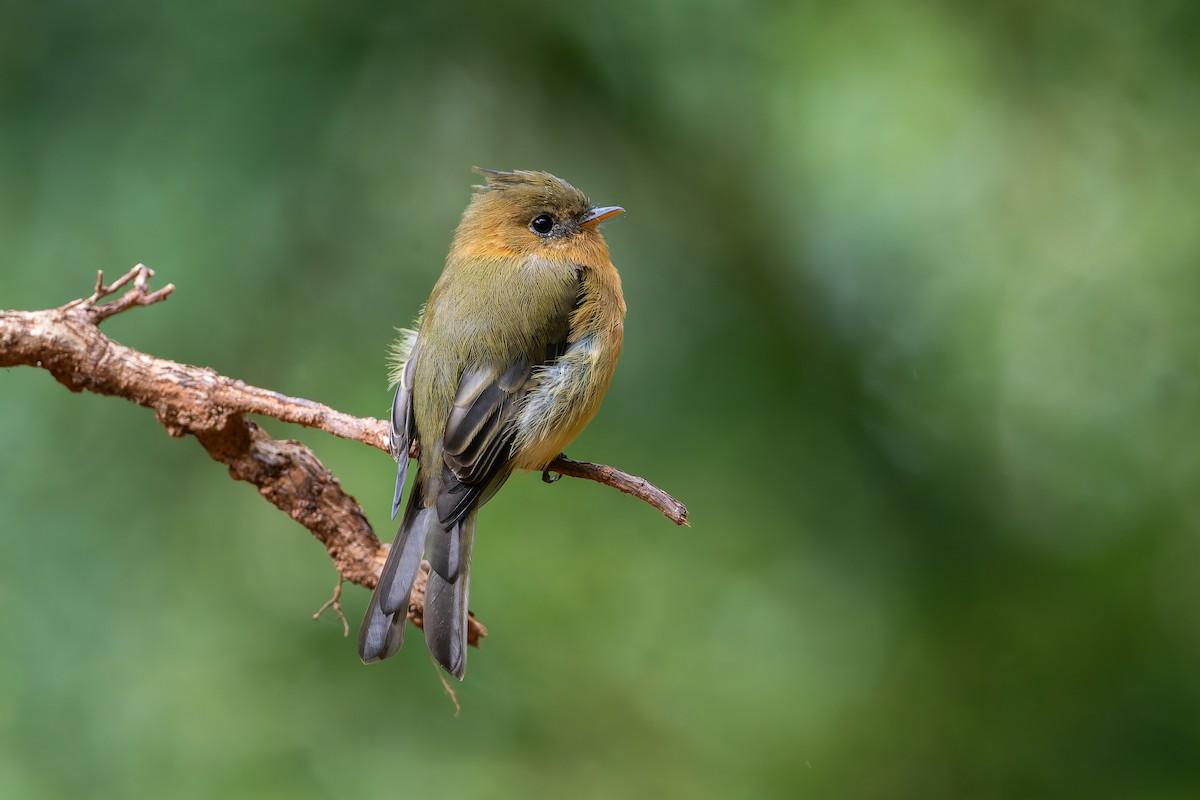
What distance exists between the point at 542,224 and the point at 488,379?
2.20 ft

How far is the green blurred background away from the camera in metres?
4.12

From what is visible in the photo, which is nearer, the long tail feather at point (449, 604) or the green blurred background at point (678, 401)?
the long tail feather at point (449, 604)

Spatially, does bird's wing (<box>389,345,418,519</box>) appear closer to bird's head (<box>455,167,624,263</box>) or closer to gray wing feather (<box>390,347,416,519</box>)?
gray wing feather (<box>390,347,416,519</box>)

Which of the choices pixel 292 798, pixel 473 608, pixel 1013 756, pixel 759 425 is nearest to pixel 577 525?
pixel 473 608

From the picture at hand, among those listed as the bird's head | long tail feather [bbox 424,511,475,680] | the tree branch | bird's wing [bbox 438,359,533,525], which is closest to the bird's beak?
the bird's head

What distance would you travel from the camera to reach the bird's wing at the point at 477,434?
301cm

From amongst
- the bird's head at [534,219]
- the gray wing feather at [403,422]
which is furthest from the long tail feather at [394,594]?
the bird's head at [534,219]

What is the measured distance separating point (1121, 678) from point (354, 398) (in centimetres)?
290

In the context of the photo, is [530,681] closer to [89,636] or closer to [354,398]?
[354,398]

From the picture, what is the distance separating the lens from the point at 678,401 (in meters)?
4.32

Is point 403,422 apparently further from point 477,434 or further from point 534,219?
point 534,219

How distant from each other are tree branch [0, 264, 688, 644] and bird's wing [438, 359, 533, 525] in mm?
201

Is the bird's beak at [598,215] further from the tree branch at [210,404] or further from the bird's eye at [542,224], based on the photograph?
the tree branch at [210,404]

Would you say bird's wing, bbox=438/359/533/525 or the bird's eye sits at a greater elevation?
the bird's eye
